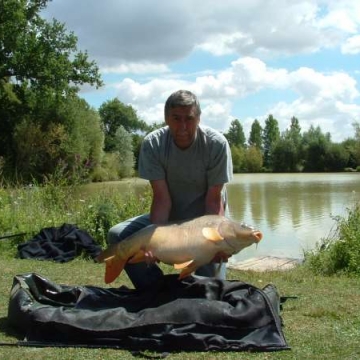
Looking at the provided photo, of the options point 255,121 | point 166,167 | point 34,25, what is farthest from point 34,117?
point 255,121

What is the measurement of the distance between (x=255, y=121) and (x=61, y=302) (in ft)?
221

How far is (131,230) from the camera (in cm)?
339

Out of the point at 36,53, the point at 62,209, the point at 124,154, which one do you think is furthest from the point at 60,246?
the point at 124,154

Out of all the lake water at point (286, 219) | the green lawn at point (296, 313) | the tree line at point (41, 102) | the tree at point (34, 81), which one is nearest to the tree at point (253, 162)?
the tree line at point (41, 102)

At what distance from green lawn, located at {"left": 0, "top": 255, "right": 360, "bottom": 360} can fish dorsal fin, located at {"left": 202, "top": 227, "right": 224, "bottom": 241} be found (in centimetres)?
61

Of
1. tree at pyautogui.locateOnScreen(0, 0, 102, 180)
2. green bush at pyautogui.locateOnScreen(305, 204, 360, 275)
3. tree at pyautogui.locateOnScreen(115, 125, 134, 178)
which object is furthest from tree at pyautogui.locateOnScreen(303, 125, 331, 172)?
green bush at pyautogui.locateOnScreen(305, 204, 360, 275)

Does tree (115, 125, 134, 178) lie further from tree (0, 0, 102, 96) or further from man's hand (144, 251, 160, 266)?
man's hand (144, 251, 160, 266)

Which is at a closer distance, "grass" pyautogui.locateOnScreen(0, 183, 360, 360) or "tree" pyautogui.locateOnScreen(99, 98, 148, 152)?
"grass" pyautogui.locateOnScreen(0, 183, 360, 360)

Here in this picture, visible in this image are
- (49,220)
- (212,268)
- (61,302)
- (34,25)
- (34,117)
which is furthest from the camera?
(34,117)

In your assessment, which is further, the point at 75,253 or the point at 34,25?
the point at 34,25

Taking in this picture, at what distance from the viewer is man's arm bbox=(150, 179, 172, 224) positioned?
334cm

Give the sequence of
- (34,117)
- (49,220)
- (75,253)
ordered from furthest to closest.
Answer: (34,117), (49,220), (75,253)

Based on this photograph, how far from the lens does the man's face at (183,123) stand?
3.10 metres

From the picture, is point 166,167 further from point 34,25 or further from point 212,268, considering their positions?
point 34,25
